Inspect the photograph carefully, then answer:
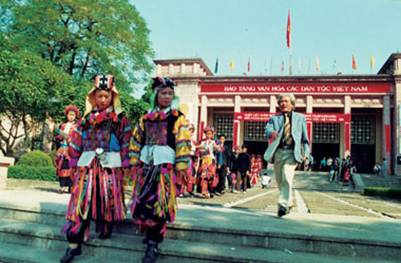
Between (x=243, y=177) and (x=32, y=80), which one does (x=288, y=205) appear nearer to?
(x=243, y=177)

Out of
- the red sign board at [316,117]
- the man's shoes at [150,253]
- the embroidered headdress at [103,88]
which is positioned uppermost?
the red sign board at [316,117]

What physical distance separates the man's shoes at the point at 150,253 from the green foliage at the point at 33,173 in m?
13.3

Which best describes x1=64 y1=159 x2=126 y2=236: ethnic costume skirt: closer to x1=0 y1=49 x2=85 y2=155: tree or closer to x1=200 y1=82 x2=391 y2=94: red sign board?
x1=0 y1=49 x2=85 y2=155: tree

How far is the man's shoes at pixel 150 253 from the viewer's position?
12.1 feet

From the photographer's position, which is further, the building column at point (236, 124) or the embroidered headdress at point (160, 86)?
the building column at point (236, 124)

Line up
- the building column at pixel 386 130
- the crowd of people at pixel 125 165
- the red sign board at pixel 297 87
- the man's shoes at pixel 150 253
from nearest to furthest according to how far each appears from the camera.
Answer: the man's shoes at pixel 150 253 < the crowd of people at pixel 125 165 < the building column at pixel 386 130 < the red sign board at pixel 297 87

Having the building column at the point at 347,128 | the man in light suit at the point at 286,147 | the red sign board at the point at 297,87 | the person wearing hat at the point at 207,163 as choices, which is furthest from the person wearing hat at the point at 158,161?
the red sign board at the point at 297,87

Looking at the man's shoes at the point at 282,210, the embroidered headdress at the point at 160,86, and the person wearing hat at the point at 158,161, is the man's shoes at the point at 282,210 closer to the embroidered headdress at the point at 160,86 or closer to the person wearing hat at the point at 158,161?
the person wearing hat at the point at 158,161

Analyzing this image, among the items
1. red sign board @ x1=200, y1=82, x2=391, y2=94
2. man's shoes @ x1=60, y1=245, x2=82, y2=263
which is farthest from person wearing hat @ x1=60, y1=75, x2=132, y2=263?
red sign board @ x1=200, y1=82, x2=391, y2=94

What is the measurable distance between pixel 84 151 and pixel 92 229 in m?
1.06

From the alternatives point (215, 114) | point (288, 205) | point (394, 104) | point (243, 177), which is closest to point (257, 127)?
point (215, 114)

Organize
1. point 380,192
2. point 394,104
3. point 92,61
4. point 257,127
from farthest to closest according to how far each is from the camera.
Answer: point 257,127, point 394,104, point 92,61, point 380,192

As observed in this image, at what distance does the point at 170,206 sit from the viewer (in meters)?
3.96

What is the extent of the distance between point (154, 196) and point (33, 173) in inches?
544
